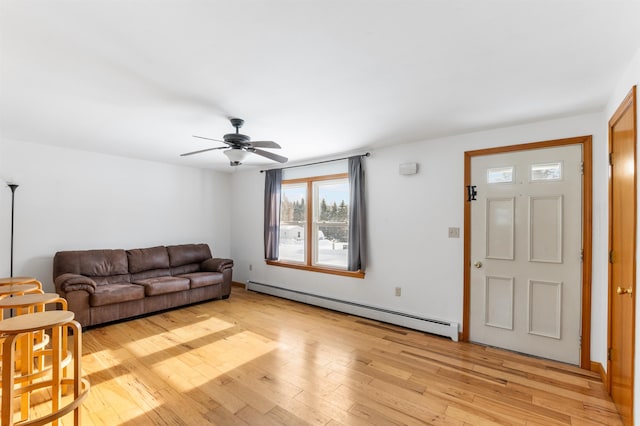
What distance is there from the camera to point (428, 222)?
374 cm

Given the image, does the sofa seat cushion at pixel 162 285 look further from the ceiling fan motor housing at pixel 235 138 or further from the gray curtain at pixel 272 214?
the ceiling fan motor housing at pixel 235 138

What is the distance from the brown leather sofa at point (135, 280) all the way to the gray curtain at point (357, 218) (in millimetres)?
2329

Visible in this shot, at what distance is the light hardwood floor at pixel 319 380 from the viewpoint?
2127mm

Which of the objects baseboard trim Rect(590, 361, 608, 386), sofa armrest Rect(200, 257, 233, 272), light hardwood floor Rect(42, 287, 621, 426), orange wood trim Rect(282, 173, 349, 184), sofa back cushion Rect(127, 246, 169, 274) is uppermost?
orange wood trim Rect(282, 173, 349, 184)

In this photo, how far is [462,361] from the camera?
9.66ft

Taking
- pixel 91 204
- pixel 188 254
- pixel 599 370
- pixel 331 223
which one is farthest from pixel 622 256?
pixel 91 204

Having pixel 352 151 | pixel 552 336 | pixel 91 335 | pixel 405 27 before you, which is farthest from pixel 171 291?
pixel 552 336

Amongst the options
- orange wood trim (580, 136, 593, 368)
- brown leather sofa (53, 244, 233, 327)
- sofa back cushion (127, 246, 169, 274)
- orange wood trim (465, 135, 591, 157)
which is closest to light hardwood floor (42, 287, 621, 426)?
orange wood trim (580, 136, 593, 368)

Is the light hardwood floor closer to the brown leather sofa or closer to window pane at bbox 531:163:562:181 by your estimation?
the brown leather sofa

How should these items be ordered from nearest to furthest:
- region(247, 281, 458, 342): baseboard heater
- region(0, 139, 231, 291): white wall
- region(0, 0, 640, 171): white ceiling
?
region(0, 0, 640, 171): white ceiling, region(247, 281, 458, 342): baseboard heater, region(0, 139, 231, 291): white wall

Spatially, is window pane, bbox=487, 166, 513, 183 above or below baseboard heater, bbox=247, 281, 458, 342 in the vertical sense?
above

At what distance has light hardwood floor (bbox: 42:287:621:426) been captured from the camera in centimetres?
213

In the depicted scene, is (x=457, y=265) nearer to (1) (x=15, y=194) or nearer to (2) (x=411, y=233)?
(2) (x=411, y=233)

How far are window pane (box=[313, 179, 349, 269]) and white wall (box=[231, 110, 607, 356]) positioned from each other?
0.35m
